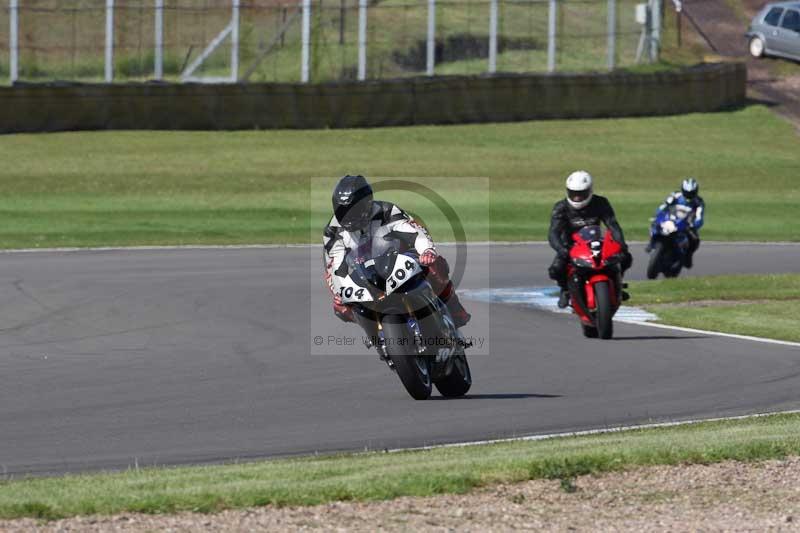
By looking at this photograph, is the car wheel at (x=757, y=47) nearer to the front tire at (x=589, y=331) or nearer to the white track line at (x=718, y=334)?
the white track line at (x=718, y=334)

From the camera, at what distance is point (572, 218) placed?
16.2 m

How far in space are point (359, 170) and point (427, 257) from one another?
847 inches

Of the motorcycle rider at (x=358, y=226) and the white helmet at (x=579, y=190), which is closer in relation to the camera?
the motorcycle rider at (x=358, y=226)

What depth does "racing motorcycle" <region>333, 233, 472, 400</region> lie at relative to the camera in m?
10.8

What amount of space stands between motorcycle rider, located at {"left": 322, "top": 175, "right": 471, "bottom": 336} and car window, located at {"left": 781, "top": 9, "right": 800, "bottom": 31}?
114ft

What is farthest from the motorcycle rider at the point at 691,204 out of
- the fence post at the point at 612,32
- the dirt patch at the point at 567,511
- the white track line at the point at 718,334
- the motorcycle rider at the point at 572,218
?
the fence post at the point at 612,32

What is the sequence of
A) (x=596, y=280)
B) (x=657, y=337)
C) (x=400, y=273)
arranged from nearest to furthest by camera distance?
(x=400, y=273) → (x=596, y=280) → (x=657, y=337)

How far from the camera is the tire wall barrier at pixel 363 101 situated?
31906 mm

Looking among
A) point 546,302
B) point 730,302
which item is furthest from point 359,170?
point 730,302

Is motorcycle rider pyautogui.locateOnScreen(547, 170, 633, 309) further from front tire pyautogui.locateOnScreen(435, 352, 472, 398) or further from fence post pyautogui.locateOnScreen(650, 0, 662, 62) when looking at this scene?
fence post pyautogui.locateOnScreen(650, 0, 662, 62)

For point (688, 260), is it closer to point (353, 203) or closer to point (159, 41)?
point (353, 203)

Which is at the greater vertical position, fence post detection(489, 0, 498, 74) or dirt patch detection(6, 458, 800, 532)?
fence post detection(489, 0, 498, 74)

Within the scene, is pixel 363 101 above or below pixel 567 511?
above

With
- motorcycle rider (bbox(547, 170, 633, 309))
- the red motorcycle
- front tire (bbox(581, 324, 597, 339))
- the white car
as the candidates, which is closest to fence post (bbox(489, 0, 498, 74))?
the white car
